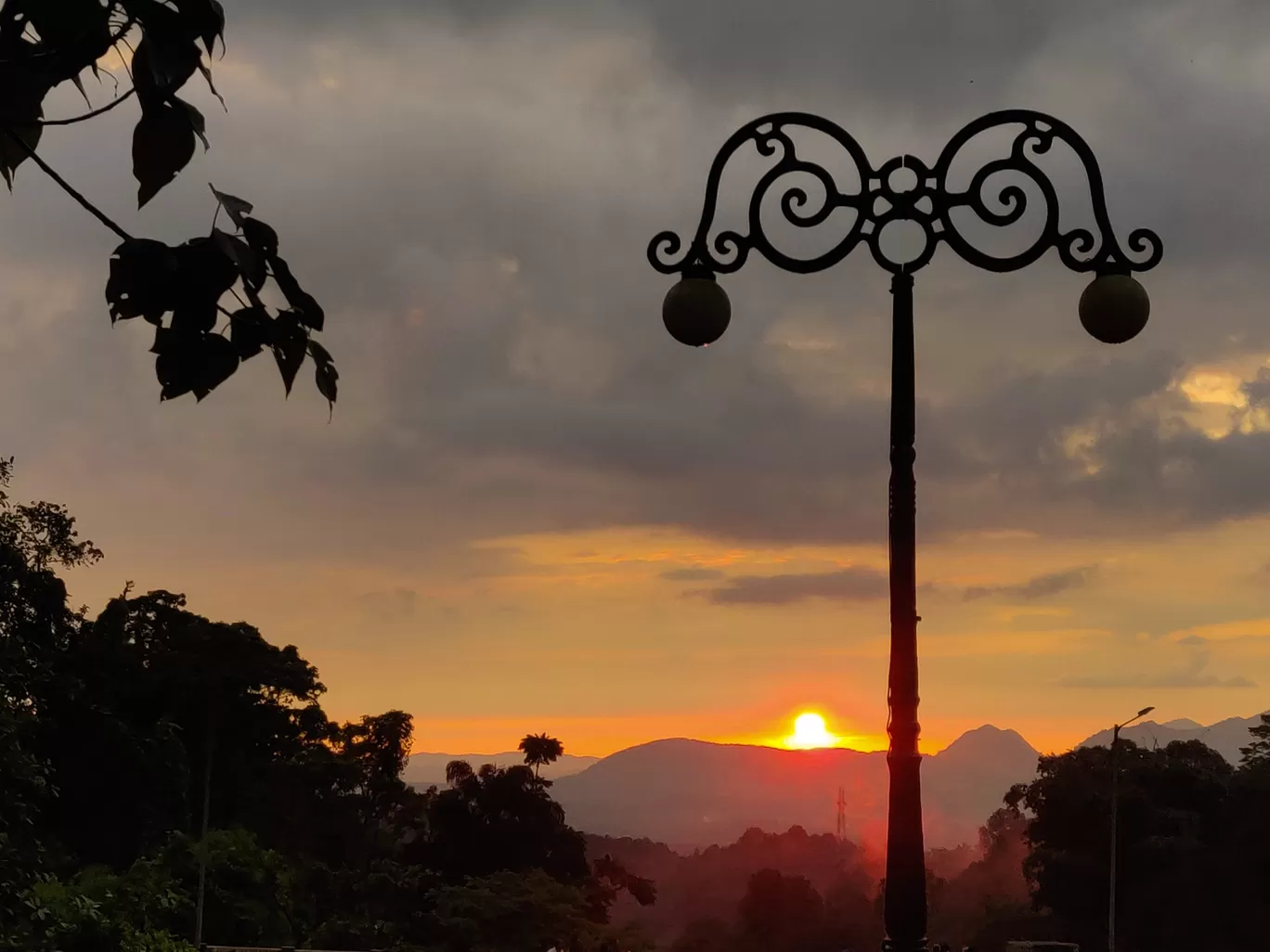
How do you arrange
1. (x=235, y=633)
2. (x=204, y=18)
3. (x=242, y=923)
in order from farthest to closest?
(x=235, y=633) → (x=242, y=923) → (x=204, y=18)

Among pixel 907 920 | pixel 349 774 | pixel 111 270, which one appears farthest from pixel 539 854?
pixel 111 270

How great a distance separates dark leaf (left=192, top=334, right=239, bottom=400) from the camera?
111 inches

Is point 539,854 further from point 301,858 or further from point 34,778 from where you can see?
point 34,778

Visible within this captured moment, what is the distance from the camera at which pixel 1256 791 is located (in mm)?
59312

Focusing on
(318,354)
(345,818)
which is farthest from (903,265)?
(345,818)

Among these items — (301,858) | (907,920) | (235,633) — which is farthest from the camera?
(235,633)

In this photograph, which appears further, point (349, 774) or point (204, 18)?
point (349, 774)

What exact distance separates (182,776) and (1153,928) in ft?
120

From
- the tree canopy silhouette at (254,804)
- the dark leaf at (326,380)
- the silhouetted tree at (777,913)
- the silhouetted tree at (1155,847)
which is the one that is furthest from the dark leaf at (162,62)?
the silhouetted tree at (777,913)

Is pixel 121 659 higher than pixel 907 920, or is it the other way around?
pixel 121 659

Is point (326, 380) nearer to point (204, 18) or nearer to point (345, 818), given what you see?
point (204, 18)

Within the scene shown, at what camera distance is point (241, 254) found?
109 inches

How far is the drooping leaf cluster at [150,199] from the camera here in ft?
8.86

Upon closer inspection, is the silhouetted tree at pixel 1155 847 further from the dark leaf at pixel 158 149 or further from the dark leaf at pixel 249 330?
the dark leaf at pixel 158 149
